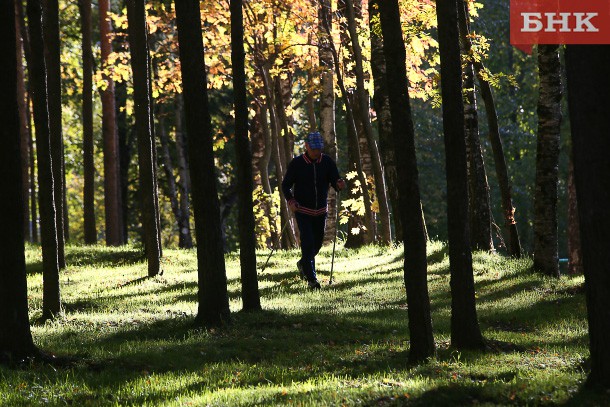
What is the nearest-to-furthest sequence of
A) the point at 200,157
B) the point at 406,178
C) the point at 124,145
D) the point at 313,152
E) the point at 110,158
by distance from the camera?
the point at 406,178, the point at 200,157, the point at 313,152, the point at 110,158, the point at 124,145

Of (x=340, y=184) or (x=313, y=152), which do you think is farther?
(x=313, y=152)

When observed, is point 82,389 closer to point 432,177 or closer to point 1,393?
point 1,393

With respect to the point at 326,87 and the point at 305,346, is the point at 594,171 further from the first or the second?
the point at 326,87

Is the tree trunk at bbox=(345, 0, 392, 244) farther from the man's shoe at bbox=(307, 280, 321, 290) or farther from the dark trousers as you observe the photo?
the man's shoe at bbox=(307, 280, 321, 290)

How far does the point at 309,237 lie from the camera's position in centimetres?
1527

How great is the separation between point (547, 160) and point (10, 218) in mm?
9921

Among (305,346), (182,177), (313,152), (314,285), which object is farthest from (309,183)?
(182,177)

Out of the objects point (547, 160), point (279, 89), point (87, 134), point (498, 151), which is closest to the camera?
point (547, 160)

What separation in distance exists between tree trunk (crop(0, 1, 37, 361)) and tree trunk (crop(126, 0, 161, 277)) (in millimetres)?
7862

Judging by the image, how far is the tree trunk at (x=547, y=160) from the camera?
1577 centimetres

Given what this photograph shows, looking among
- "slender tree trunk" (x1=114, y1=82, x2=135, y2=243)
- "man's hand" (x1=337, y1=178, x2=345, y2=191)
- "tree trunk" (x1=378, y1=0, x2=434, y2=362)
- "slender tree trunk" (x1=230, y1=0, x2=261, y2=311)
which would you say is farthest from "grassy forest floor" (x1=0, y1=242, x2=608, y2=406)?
"slender tree trunk" (x1=114, y1=82, x2=135, y2=243)

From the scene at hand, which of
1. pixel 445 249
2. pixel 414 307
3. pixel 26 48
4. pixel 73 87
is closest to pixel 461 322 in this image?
pixel 414 307

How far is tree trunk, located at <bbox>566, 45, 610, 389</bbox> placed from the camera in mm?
7289

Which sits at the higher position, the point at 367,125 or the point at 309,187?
the point at 367,125
